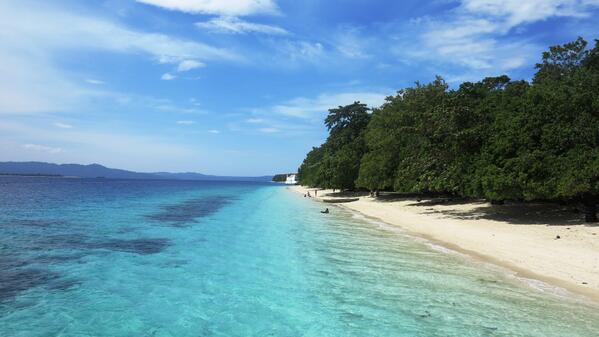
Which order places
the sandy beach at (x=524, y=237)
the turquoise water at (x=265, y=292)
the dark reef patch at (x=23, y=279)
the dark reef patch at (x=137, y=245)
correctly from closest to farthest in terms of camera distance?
the turquoise water at (x=265, y=292) < the dark reef patch at (x=23, y=279) < the sandy beach at (x=524, y=237) < the dark reef patch at (x=137, y=245)

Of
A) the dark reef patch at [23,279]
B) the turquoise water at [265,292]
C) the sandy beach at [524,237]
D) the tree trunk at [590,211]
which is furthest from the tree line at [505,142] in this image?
the dark reef patch at [23,279]

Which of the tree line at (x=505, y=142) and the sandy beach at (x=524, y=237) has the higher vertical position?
the tree line at (x=505, y=142)

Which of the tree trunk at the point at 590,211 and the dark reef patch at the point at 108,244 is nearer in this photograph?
the dark reef patch at the point at 108,244

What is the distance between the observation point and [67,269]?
14367 mm

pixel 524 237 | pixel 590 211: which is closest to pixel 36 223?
pixel 524 237

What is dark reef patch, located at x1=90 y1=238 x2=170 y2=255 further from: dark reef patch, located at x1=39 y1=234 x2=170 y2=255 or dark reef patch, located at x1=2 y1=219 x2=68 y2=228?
dark reef patch, located at x1=2 y1=219 x2=68 y2=228

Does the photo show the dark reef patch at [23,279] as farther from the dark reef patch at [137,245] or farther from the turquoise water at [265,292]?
the dark reef patch at [137,245]

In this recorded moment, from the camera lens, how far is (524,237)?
18875 millimetres

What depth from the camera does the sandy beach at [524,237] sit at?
13148 mm

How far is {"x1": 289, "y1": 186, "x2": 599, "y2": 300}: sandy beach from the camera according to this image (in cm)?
1315

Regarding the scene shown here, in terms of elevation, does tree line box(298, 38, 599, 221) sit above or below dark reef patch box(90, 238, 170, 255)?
above

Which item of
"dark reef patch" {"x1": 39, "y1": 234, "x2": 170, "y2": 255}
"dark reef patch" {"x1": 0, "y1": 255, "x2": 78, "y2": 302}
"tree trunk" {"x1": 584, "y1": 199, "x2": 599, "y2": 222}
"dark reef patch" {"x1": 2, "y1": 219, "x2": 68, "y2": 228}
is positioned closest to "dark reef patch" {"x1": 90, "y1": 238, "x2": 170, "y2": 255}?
"dark reef patch" {"x1": 39, "y1": 234, "x2": 170, "y2": 255}

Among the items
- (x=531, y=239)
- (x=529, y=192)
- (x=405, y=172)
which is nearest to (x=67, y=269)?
(x=531, y=239)

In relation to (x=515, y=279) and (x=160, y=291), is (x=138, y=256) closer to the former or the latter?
(x=160, y=291)
